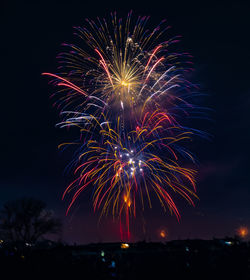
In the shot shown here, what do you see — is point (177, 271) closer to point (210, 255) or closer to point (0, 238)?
point (210, 255)

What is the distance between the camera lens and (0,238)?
45.7m

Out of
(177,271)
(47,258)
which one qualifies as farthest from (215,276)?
(47,258)

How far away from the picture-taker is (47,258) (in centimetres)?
1204

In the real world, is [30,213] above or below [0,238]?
above

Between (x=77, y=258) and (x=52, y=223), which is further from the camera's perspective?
(x=52, y=223)

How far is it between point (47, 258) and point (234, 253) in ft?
25.1

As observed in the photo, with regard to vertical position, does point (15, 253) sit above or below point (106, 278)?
above

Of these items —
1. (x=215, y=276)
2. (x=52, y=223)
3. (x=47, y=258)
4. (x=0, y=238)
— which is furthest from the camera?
(x=52, y=223)

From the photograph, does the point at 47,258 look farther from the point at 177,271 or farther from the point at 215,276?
the point at 215,276

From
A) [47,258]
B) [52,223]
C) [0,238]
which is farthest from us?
[52,223]

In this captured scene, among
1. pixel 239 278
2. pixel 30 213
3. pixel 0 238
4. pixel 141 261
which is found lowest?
pixel 239 278

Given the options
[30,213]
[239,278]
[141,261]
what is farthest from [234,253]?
[30,213]

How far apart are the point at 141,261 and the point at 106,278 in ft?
4.92

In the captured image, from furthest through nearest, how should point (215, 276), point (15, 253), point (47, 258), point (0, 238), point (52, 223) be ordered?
point (52, 223) < point (0, 238) < point (15, 253) < point (47, 258) < point (215, 276)
